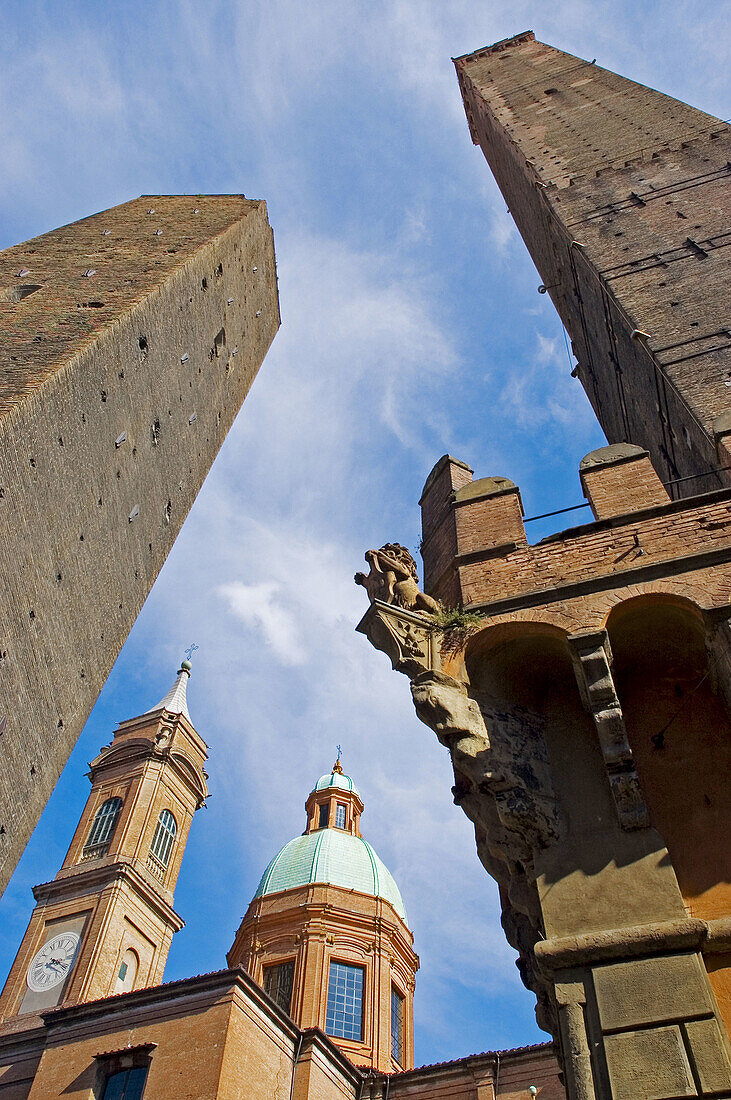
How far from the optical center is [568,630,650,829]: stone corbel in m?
4.42

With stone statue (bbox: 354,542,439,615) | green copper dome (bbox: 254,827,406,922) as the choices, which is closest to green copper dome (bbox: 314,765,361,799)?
green copper dome (bbox: 254,827,406,922)

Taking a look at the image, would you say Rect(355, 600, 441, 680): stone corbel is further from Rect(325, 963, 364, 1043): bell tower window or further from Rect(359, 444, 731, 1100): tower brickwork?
Rect(325, 963, 364, 1043): bell tower window

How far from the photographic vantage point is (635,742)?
4.89 meters

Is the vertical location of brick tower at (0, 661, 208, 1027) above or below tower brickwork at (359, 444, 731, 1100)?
above

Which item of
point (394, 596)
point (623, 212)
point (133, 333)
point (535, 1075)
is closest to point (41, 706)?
point (133, 333)

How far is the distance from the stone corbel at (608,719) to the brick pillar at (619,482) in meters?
1.21

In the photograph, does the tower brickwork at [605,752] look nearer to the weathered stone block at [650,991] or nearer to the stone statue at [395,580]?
the weathered stone block at [650,991]

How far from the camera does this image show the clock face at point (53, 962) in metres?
24.3

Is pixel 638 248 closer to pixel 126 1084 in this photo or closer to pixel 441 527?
pixel 441 527

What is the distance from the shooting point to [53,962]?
24891 mm

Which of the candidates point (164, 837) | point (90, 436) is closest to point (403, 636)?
point (90, 436)

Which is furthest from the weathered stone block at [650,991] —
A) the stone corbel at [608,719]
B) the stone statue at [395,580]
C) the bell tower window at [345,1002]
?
the bell tower window at [345,1002]

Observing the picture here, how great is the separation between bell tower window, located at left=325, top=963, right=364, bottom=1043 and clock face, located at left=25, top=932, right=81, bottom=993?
7426 mm

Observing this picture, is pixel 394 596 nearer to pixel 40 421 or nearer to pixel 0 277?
pixel 40 421
